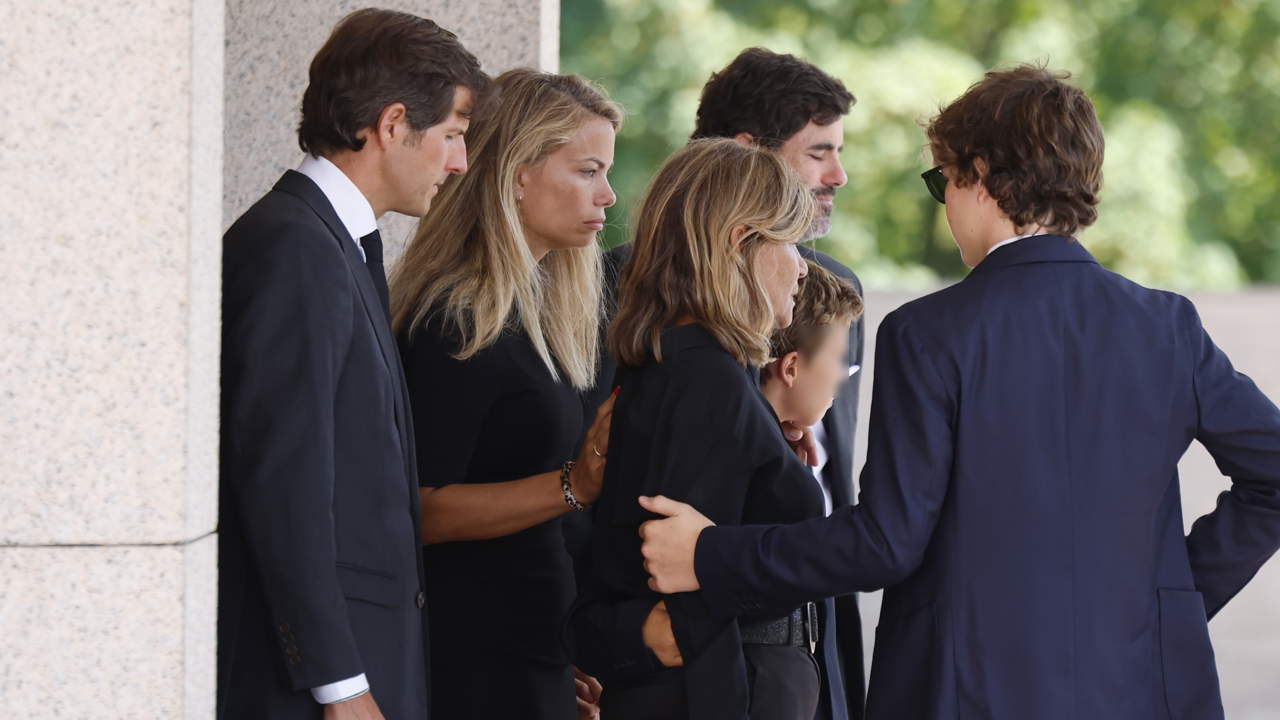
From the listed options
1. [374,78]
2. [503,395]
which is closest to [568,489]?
[503,395]

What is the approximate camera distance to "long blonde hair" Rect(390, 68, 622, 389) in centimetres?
282

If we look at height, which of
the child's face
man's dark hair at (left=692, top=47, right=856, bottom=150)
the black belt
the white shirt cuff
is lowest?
the white shirt cuff

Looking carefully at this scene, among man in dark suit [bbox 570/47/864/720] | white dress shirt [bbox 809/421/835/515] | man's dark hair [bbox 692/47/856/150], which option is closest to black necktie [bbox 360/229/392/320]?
man in dark suit [bbox 570/47/864/720]

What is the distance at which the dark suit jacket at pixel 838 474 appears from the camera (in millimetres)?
2730

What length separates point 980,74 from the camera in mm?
13680

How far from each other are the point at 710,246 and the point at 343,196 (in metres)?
0.59

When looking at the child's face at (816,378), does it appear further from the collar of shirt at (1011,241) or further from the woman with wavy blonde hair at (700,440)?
the collar of shirt at (1011,241)

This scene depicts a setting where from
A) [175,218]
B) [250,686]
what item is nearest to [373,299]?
[175,218]

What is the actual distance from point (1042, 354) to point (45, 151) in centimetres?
137

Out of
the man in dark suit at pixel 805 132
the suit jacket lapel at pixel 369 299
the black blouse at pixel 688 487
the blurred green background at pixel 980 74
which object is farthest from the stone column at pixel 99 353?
the blurred green background at pixel 980 74

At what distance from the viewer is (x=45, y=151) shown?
188 centimetres

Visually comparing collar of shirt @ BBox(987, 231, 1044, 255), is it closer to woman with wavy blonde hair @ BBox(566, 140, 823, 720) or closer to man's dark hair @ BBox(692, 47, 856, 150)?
woman with wavy blonde hair @ BBox(566, 140, 823, 720)

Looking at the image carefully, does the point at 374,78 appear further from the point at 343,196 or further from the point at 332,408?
the point at 332,408

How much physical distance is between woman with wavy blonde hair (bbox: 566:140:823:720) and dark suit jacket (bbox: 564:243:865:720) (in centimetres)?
29
